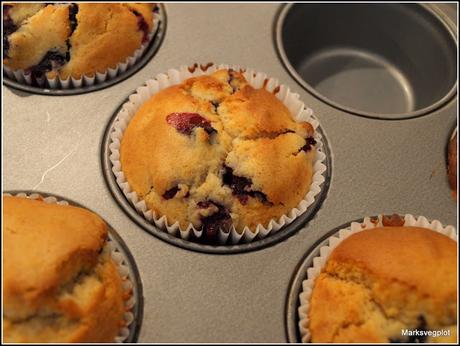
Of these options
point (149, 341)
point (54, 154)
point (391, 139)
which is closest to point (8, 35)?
point (54, 154)

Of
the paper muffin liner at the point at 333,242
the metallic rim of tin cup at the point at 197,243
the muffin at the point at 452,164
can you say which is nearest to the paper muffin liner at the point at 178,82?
the metallic rim of tin cup at the point at 197,243

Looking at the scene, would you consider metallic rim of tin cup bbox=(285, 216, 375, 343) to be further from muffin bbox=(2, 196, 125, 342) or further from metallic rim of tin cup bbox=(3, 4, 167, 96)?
metallic rim of tin cup bbox=(3, 4, 167, 96)

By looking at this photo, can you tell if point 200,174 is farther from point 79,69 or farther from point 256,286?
point 79,69

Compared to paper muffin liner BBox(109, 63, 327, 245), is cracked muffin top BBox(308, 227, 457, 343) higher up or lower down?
lower down

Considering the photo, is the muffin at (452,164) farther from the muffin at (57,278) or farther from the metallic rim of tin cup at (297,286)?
the muffin at (57,278)

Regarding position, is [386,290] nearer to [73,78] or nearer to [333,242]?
[333,242]

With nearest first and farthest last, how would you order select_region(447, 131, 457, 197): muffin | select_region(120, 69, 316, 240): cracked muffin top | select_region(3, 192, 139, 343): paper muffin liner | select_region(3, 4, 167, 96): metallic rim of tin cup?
select_region(3, 192, 139, 343): paper muffin liner
select_region(120, 69, 316, 240): cracked muffin top
select_region(447, 131, 457, 197): muffin
select_region(3, 4, 167, 96): metallic rim of tin cup

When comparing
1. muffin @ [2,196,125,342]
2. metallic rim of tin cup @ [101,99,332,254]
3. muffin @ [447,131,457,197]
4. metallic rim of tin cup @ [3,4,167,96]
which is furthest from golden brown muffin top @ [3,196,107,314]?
muffin @ [447,131,457,197]
